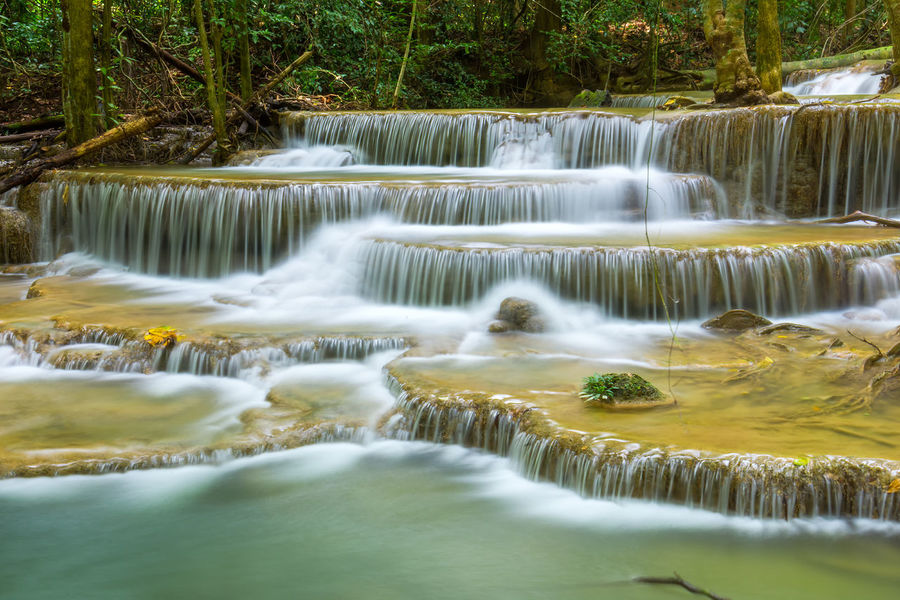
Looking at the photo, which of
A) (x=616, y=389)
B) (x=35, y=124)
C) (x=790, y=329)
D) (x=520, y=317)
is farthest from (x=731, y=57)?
(x=35, y=124)

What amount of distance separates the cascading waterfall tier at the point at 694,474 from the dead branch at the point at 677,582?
58cm

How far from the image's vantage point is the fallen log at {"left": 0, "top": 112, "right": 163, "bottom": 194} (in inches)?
433

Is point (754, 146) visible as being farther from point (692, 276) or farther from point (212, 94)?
point (212, 94)

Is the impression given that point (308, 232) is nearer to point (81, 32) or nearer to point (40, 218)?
point (40, 218)

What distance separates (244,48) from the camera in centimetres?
1306

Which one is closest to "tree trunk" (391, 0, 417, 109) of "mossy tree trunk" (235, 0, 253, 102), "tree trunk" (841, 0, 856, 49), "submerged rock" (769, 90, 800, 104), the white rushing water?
"mossy tree trunk" (235, 0, 253, 102)

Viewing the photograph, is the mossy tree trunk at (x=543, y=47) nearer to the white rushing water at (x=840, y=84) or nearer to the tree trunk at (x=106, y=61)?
the white rushing water at (x=840, y=84)

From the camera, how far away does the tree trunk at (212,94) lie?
11.3 meters

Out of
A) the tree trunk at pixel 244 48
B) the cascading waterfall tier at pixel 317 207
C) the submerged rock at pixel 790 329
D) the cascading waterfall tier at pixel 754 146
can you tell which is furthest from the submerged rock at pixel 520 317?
the tree trunk at pixel 244 48

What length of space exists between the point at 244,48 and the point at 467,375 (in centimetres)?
901

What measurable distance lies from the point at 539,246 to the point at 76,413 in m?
3.78

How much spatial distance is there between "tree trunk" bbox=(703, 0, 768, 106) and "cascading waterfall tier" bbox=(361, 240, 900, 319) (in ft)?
14.3

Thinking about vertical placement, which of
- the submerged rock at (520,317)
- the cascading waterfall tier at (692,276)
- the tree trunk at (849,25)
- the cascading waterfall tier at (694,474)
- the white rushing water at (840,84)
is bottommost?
the cascading waterfall tier at (694,474)

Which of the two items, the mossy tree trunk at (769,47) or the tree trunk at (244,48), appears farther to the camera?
the tree trunk at (244,48)
